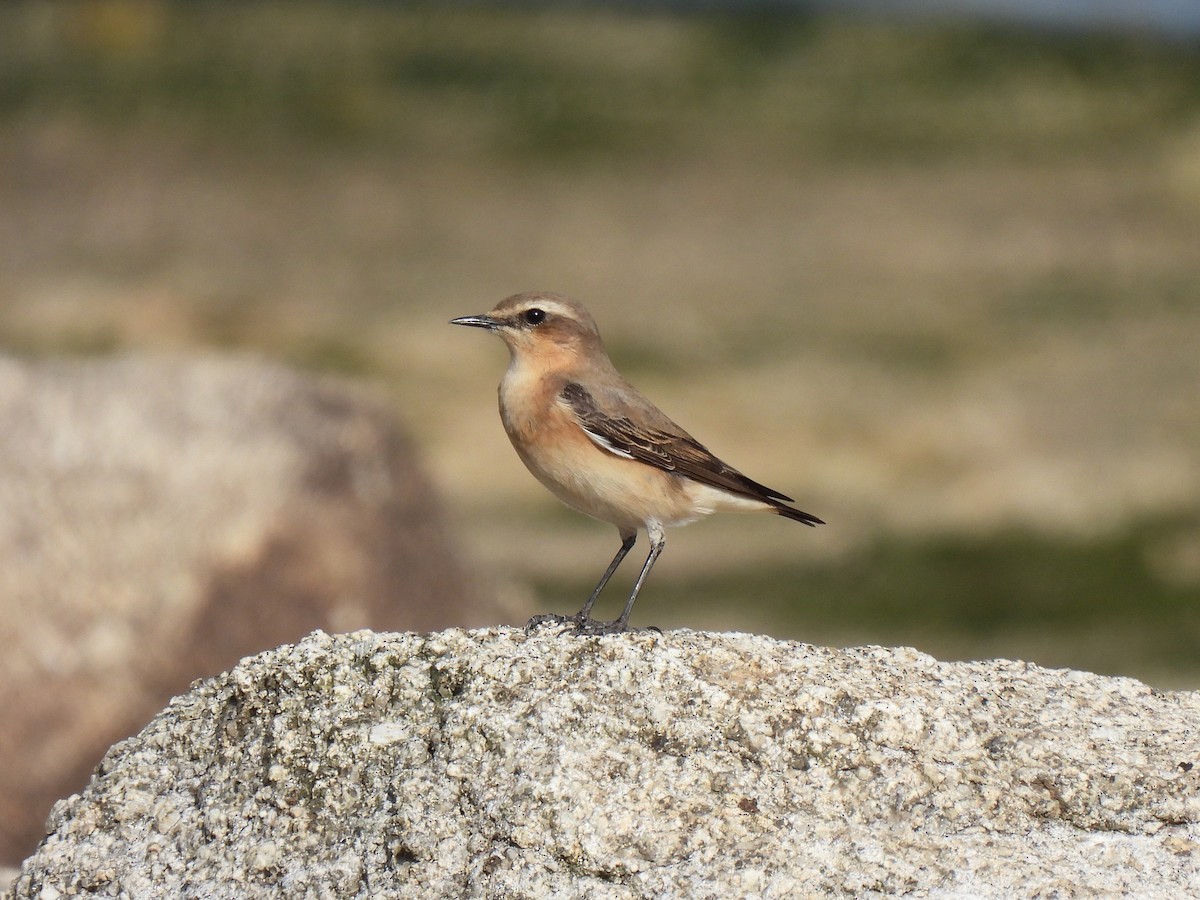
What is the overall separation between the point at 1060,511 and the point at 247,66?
24995mm

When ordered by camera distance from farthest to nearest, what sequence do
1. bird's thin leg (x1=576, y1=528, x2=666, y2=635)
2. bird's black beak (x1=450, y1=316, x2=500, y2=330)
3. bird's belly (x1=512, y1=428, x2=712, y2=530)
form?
bird's black beak (x1=450, y1=316, x2=500, y2=330) → bird's belly (x1=512, y1=428, x2=712, y2=530) → bird's thin leg (x1=576, y1=528, x2=666, y2=635)

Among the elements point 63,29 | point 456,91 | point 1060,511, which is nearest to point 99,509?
point 1060,511

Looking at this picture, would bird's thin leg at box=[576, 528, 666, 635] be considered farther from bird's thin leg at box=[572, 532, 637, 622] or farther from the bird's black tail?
the bird's black tail

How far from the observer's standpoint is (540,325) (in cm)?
809

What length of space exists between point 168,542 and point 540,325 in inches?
165

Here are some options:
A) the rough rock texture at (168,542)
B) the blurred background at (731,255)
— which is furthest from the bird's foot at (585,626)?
the blurred background at (731,255)

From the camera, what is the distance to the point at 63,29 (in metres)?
38.8

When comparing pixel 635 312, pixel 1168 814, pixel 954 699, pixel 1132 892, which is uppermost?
pixel 635 312

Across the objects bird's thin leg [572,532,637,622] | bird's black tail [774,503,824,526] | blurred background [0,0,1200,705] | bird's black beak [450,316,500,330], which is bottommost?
bird's thin leg [572,532,637,622]

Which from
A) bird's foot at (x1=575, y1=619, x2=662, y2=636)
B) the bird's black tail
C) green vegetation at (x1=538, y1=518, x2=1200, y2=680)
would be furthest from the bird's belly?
green vegetation at (x1=538, y1=518, x2=1200, y2=680)

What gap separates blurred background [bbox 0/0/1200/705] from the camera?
1897cm

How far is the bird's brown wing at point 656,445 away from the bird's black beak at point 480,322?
52 cm

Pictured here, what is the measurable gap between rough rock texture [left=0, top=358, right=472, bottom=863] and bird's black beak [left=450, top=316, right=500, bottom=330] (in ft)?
11.8

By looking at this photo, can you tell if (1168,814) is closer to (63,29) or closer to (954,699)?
(954,699)
